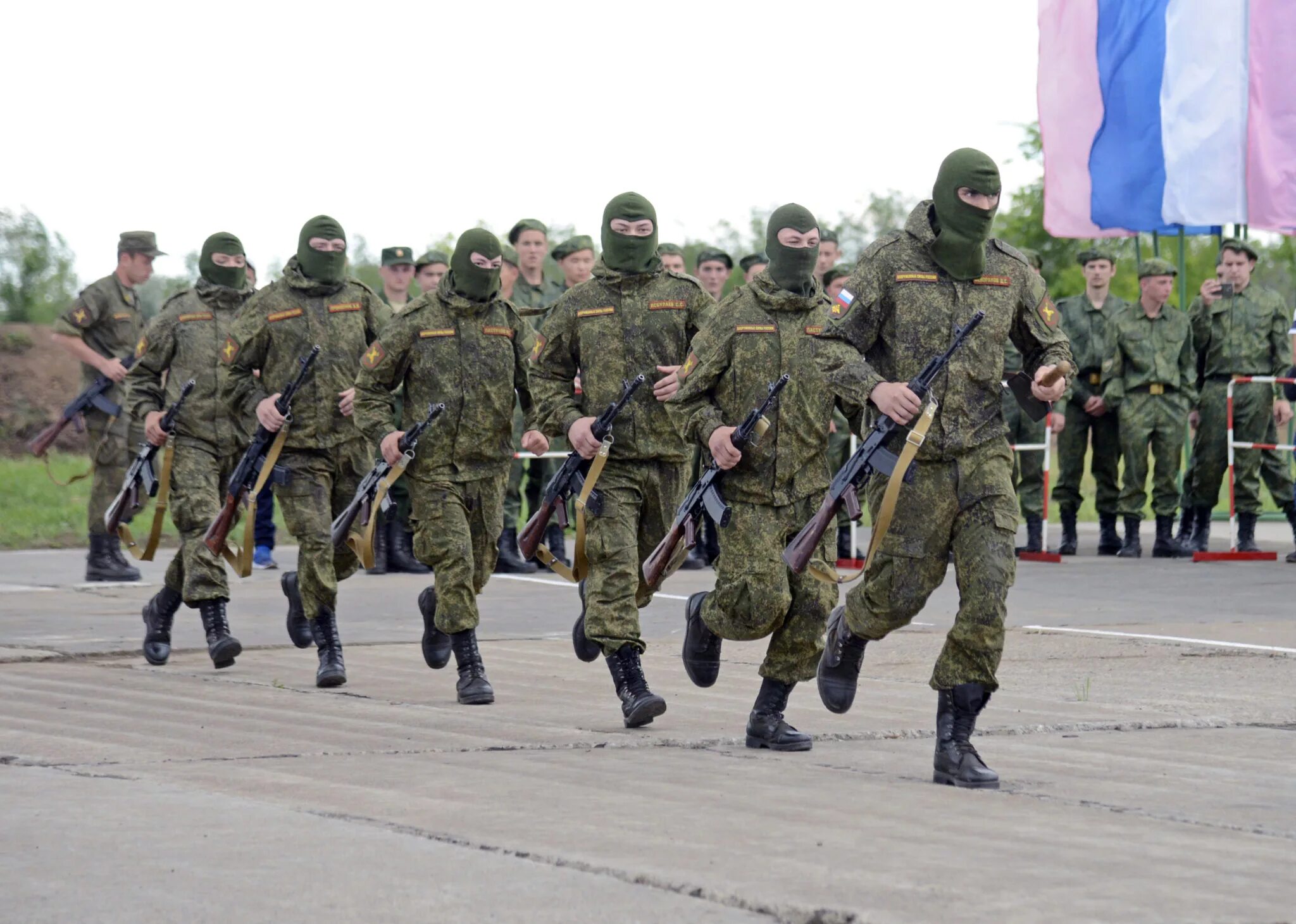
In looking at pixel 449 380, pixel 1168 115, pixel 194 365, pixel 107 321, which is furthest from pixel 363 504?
pixel 1168 115

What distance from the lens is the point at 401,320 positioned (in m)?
9.18

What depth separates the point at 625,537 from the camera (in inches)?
327

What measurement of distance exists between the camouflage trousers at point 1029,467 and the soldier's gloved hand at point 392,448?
8.54 m

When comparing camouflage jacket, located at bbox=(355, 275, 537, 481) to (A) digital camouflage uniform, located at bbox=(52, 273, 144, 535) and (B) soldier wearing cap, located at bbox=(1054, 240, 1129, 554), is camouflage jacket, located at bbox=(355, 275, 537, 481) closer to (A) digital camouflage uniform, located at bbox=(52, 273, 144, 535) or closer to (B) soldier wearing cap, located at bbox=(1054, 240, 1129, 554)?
(A) digital camouflage uniform, located at bbox=(52, 273, 144, 535)

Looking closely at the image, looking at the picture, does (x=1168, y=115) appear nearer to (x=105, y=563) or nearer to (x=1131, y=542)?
(x=1131, y=542)

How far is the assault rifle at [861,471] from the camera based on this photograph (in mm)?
6625

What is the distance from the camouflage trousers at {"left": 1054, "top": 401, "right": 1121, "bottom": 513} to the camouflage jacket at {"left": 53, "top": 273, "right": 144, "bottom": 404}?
7680 millimetres

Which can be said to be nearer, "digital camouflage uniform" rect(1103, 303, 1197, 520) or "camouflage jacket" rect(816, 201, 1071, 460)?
"camouflage jacket" rect(816, 201, 1071, 460)

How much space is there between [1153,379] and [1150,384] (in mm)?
101

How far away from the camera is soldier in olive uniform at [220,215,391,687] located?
9.89 m

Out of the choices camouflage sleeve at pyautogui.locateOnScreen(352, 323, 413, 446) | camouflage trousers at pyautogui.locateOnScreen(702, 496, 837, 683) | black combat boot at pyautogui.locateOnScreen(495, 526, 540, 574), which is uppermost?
camouflage sleeve at pyautogui.locateOnScreen(352, 323, 413, 446)

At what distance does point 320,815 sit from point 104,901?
1114 millimetres

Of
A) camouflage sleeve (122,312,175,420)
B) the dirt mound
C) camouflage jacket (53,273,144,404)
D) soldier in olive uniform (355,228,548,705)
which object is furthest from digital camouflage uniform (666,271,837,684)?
the dirt mound

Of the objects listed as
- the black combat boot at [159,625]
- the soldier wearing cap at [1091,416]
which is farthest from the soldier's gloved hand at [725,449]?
the soldier wearing cap at [1091,416]
